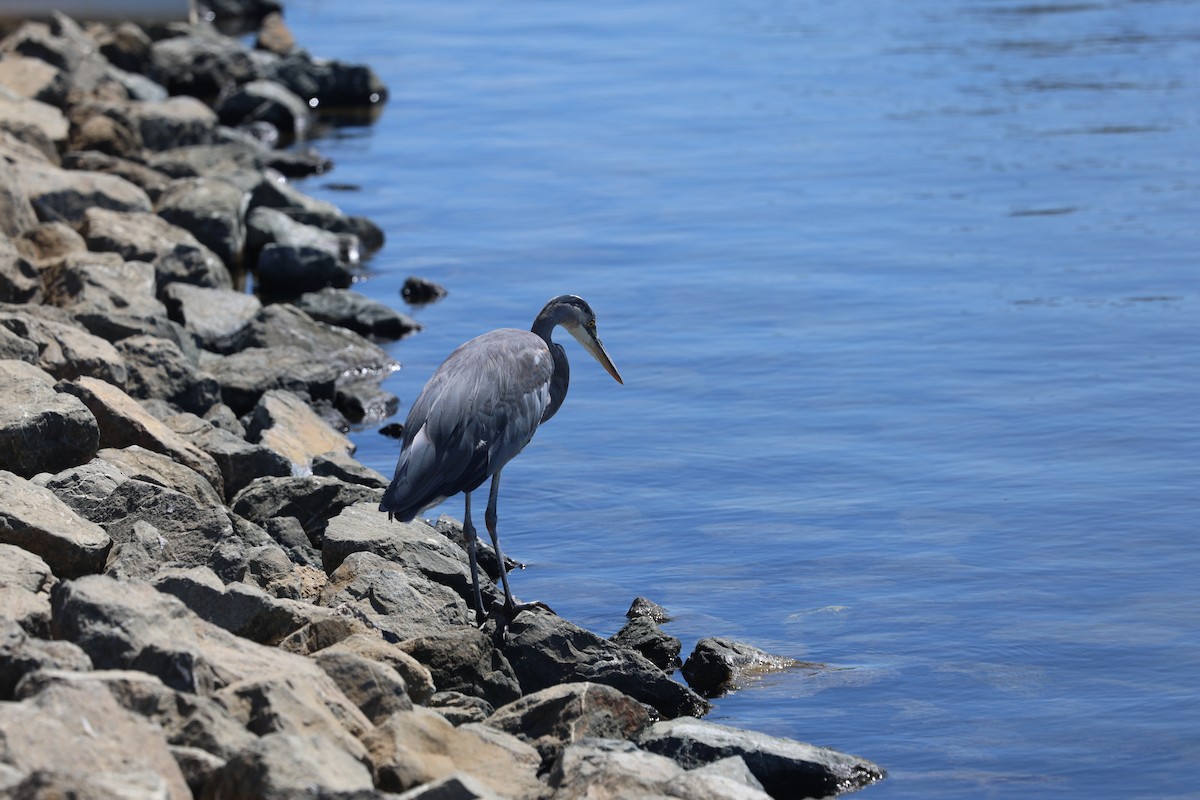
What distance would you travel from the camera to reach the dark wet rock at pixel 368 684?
246 inches

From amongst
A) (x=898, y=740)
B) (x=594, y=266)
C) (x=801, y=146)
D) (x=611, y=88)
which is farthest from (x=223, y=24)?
(x=898, y=740)

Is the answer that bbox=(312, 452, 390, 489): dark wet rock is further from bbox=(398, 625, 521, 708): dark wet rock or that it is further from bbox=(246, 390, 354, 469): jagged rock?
bbox=(398, 625, 521, 708): dark wet rock

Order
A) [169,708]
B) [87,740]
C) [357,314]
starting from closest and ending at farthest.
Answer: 1. [87,740]
2. [169,708]
3. [357,314]

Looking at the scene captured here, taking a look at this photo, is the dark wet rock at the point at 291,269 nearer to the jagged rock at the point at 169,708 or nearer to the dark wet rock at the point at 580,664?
the dark wet rock at the point at 580,664

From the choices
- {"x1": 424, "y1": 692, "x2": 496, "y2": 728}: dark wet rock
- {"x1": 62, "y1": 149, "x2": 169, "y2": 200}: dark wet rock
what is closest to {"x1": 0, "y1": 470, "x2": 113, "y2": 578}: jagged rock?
{"x1": 424, "y1": 692, "x2": 496, "y2": 728}: dark wet rock

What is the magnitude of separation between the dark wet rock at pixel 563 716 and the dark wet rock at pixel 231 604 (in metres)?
0.91

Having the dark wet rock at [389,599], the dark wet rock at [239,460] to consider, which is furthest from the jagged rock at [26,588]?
Result: the dark wet rock at [239,460]

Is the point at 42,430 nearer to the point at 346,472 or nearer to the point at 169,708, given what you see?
the point at 346,472

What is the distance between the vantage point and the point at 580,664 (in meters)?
7.57

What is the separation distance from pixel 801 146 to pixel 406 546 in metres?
13.5

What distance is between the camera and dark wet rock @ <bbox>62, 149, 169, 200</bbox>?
53.9ft

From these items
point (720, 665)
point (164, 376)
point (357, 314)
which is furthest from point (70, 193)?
point (720, 665)

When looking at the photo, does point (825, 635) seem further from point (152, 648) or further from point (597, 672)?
point (152, 648)

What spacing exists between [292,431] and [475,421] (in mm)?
2757
